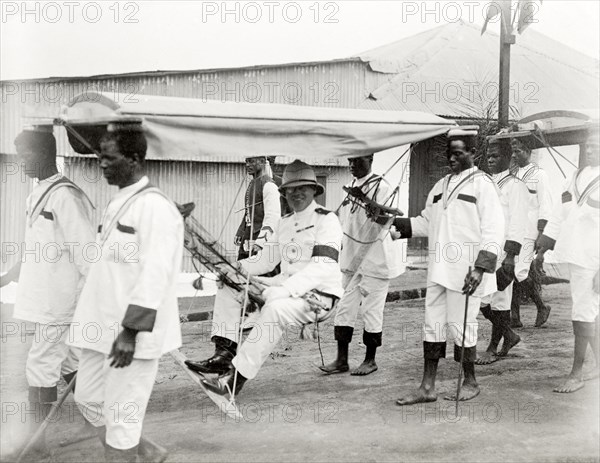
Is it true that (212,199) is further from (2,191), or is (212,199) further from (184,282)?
(2,191)

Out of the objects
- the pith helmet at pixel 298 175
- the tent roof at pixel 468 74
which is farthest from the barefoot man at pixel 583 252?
the tent roof at pixel 468 74

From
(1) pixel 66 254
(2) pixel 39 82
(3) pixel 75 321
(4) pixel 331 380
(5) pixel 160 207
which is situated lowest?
(4) pixel 331 380

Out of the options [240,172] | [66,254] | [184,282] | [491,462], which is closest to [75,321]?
[66,254]

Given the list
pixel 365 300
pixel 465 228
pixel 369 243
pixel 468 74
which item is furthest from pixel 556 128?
pixel 468 74

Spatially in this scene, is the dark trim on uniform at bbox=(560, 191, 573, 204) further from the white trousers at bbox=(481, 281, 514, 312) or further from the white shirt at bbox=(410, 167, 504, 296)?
the white trousers at bbox=(481, 281, 514, 312)

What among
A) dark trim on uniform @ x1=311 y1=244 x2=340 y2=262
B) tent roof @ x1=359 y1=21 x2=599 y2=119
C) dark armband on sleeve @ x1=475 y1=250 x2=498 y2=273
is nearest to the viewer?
dark armband on sleeve @ x1=475 y1=250 x2=498 y2=273

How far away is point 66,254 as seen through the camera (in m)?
4.37

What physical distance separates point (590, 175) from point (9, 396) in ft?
17.0

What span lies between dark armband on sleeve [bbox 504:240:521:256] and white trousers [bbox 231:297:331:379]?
2682mm

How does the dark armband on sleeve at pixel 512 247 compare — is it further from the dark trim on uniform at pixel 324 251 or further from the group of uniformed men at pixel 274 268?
the dark trim on uniform at pixel 324 251

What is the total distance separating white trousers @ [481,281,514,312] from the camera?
6.67 meters

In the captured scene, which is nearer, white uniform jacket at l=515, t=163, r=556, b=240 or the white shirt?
the white shirt

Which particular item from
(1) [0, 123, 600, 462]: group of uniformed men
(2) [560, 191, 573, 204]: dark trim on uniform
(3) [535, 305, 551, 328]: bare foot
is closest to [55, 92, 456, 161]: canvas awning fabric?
(1) [0, 123, 600, 462]: group of uniformed men

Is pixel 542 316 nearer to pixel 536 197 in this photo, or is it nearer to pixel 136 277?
pixel 536 197
